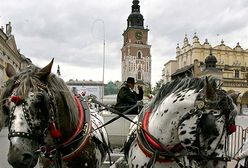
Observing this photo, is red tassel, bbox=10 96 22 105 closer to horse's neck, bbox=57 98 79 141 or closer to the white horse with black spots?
horse's neck, bbox=57 98 79 141

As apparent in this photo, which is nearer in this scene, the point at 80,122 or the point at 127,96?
the point at 80,122

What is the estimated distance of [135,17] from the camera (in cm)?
9531

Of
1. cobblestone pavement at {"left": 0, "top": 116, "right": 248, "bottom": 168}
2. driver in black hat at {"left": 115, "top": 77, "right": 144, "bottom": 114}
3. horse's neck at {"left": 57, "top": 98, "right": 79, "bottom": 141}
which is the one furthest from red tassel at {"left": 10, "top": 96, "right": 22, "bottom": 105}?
cobblestone pavement at {"left": 0, "top": 116, "right": 248, "bottom": 168}

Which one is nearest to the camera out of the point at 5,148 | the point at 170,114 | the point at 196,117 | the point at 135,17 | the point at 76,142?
the point at 196,117

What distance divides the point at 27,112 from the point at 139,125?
1.23m

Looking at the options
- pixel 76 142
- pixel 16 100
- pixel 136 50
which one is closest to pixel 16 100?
pixel 16 100

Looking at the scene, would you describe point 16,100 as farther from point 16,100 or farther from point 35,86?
point 35,86

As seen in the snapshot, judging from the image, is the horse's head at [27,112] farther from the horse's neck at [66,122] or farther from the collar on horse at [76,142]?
the collar on horse at [76,142]

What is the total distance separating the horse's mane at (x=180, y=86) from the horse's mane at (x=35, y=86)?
2.75 ft

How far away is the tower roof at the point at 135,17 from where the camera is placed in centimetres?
9494

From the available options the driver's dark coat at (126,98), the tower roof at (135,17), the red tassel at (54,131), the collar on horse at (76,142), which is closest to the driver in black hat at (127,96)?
the driver's dark coat at (126,98)

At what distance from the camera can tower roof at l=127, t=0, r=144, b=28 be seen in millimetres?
94938

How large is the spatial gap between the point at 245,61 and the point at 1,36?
2034 inches

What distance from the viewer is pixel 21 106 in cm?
284
